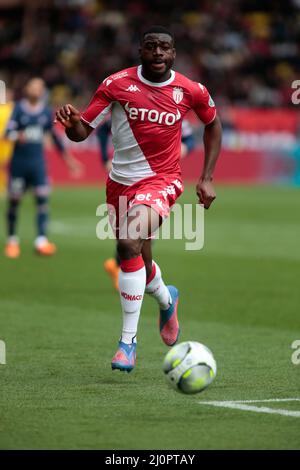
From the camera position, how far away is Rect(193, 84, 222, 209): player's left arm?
8078mm

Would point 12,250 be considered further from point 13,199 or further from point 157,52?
point 157,52

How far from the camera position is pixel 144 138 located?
8133mm

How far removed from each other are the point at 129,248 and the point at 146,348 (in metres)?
1.46

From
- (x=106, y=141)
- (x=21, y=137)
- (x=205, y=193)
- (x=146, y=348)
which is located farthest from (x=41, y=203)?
(x=205, y=193)

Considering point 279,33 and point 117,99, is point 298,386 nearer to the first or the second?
point 117,99

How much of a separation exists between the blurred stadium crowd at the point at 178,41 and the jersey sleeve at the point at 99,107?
2680cm

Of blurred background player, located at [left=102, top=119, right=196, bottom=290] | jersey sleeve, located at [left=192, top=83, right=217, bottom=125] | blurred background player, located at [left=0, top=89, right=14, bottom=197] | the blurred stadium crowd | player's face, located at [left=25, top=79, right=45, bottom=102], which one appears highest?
the blurred stadium crowd

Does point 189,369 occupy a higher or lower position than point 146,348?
lower

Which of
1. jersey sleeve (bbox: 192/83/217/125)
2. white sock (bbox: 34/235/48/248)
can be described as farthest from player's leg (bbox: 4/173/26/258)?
jersey sleeve (bbox: 192/83/217/125)

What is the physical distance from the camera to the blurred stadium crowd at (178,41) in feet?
118

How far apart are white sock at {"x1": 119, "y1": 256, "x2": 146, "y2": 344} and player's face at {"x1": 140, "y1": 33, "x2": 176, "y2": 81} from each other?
1383mm

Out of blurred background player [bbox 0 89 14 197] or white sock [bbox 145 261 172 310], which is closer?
white sock [bbox 145 261 172 310]

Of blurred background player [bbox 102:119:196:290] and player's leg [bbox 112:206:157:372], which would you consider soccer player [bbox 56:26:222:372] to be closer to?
player's leg [bbox 112:206:157:372]

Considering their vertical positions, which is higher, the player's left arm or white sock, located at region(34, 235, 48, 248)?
white sock, located at region(34, 235, 48, 248)
